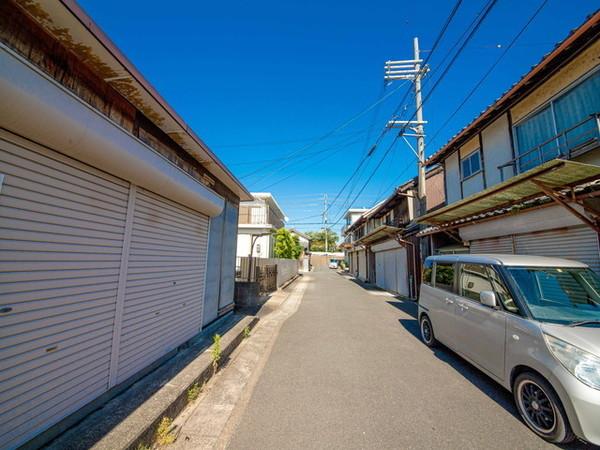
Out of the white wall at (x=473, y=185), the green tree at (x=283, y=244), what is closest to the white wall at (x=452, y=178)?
the white wall at (x=473, y=185)

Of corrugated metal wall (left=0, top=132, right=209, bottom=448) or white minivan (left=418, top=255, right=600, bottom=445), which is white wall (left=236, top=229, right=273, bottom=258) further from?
white minivan (left=418, top=255, right=600, bottom=445)

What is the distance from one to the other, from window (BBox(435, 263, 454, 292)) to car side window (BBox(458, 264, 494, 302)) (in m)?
0.26

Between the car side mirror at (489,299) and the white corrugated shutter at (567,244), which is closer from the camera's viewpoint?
the car side mirror at (489,299)

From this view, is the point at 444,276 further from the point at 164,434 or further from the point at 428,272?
the point at 164,434

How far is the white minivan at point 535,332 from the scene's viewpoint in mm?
2178

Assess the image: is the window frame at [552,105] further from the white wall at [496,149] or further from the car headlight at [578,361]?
the car headlight at [578,361]

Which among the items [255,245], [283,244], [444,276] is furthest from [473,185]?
[255,245]

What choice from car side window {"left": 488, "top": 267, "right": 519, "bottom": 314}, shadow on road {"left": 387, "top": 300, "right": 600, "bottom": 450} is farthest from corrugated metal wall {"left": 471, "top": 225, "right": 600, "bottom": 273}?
shadow on road {"left": 387, "top": 300, "right": 600, "bottom": 450}

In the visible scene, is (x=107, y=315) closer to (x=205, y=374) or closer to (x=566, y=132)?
(x=205, y=374)

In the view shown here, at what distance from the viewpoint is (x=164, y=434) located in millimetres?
2338

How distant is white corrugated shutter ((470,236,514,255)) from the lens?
6330mm

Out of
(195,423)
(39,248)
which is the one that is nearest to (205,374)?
(195,423)

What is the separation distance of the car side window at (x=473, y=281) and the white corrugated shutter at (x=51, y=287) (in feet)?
16.3

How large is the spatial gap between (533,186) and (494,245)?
8.62 feet
